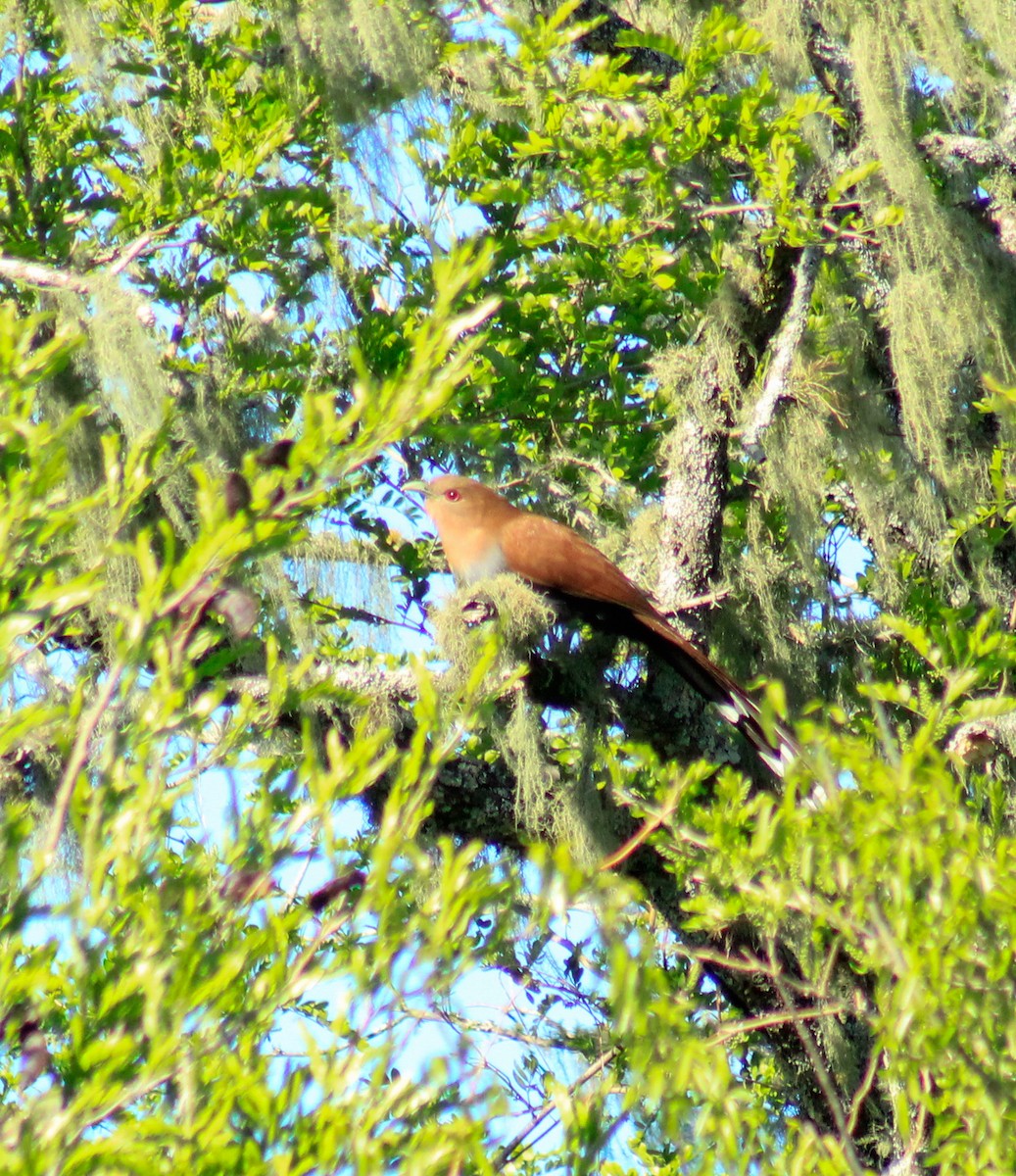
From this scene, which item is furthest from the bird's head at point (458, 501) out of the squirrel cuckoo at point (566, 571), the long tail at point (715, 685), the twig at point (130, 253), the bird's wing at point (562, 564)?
the twig at point (130, 253)

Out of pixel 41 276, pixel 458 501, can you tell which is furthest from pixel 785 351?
pixel 41 276

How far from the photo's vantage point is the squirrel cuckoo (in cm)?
463

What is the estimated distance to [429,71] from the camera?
191 inches

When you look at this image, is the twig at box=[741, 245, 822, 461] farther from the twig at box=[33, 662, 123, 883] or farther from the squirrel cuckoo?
the twig at box=[33, 662, 123, 883]

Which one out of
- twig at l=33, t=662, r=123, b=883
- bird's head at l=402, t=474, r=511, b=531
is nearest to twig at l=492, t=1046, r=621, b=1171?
bird's head at l=402, t=474, r=511, b=531

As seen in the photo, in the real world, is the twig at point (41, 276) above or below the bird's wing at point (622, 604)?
above

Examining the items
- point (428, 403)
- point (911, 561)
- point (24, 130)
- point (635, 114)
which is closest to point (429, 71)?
point (635, 114)

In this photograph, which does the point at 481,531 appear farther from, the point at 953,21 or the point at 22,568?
the point at 22,568

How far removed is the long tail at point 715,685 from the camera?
181 inches

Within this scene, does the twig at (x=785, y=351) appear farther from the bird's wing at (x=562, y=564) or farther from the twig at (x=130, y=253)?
the twig at (x=130, y=253)

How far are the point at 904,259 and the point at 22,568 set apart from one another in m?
3.41

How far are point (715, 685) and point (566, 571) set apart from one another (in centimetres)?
65

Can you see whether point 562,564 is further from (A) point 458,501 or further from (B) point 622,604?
(A) point 458,501

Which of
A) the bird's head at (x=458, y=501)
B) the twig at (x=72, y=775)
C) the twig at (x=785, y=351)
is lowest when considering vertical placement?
the bird's head at (x=458, y=501)
